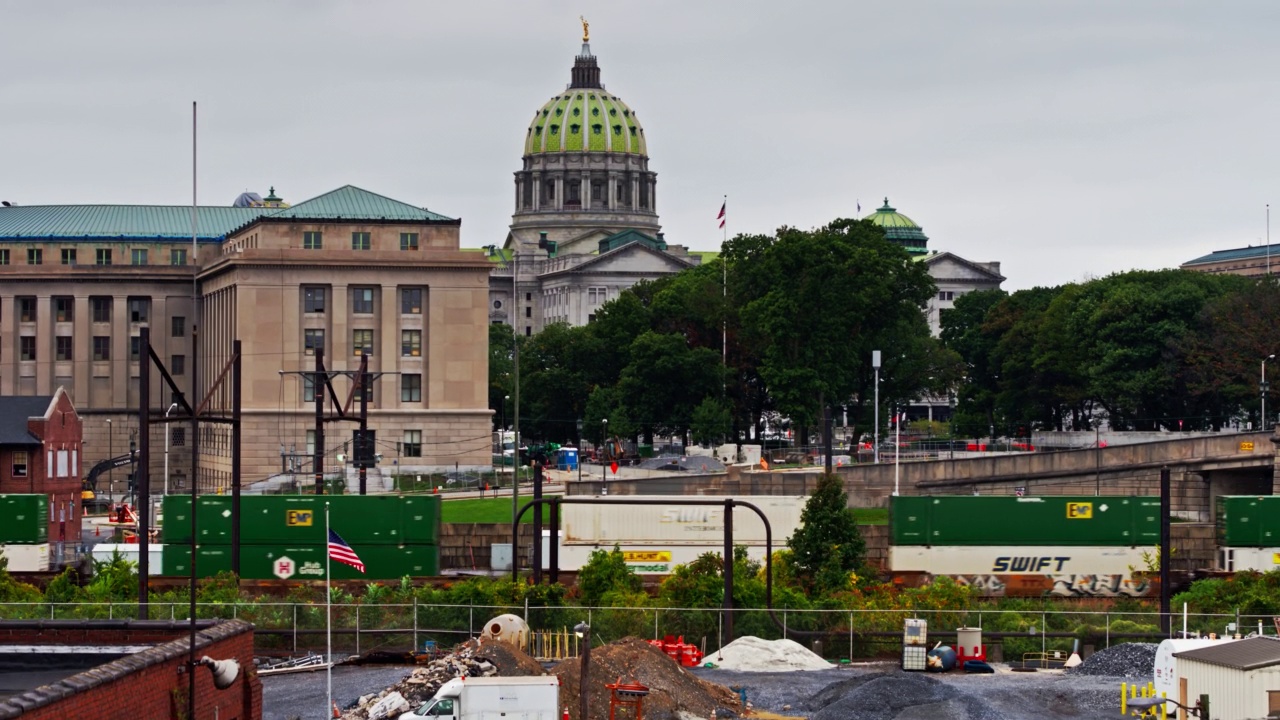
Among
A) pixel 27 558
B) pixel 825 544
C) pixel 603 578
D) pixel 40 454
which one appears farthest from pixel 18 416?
pixel 825 544

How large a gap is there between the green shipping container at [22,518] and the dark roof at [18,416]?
72.6 feet

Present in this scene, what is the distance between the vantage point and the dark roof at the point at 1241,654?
36.0 m

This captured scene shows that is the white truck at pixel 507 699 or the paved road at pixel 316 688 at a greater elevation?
the white truck at pixel 507 699

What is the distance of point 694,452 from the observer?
127500 millimetres

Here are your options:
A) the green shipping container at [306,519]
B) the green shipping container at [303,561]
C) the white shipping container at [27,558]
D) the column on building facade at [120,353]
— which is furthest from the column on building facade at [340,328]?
the green shipping container at [303,561]

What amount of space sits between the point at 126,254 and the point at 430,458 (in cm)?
3342

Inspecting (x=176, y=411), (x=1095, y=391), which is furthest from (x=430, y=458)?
(x=1095, y=391)

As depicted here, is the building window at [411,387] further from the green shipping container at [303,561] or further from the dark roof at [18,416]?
the green shipping container at [303,561]

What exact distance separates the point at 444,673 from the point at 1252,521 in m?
30.0

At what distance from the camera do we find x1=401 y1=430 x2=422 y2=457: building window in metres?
113

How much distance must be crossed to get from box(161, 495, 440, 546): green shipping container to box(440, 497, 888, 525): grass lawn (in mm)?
13253

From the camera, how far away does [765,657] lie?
4672 cm

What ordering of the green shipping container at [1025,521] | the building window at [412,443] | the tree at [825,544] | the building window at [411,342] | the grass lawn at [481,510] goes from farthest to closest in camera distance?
the building window at [411,342] < the building window at [412,443] < the grass lawn at [481,510] < the green shipping container at [1025,521] < the tree at [825,544]

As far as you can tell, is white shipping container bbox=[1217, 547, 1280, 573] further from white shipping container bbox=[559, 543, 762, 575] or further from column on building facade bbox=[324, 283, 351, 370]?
column on building facade bbox=[324, 283, 351, 370]
